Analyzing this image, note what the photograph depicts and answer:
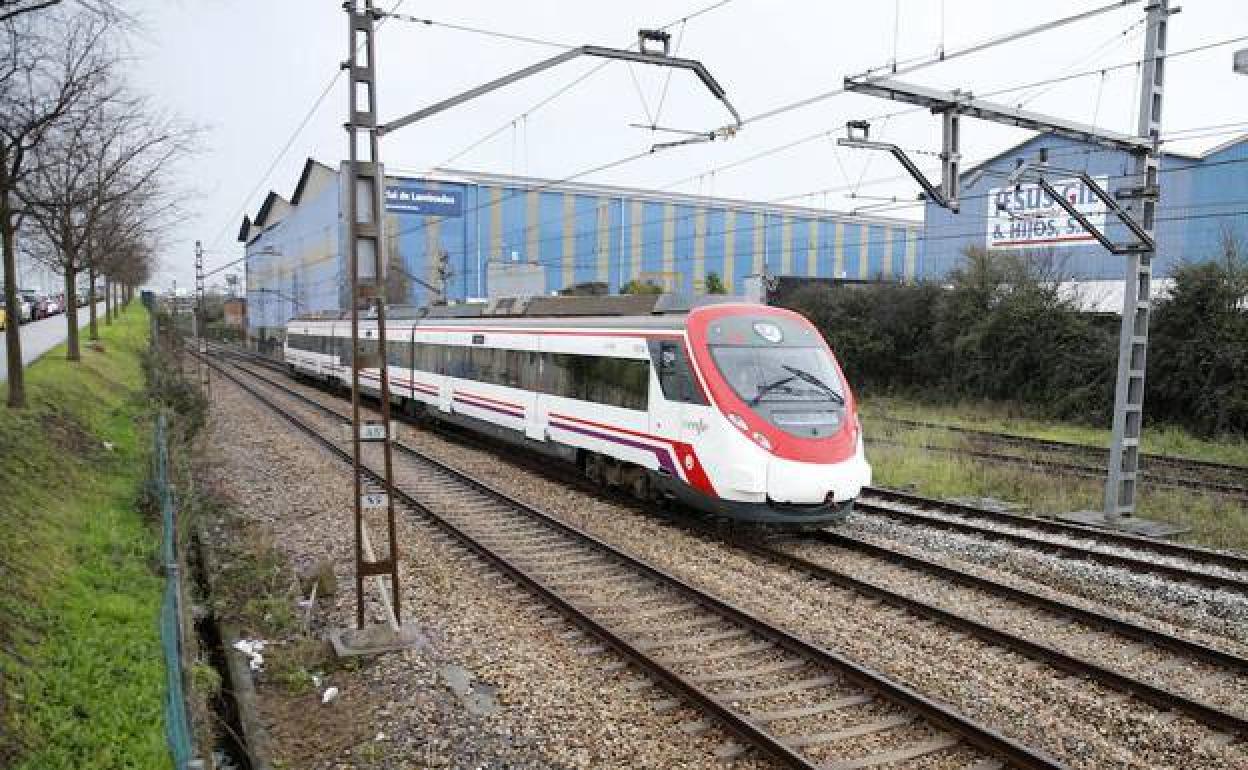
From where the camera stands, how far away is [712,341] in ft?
35.0

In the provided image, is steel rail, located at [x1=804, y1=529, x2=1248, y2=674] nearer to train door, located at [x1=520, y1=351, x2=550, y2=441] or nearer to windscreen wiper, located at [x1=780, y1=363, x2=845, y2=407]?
windscreen wiper, located at [x1=780, y1=363, x2=845, y2=407]

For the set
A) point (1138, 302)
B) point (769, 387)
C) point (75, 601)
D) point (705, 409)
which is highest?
point (1138, 302)

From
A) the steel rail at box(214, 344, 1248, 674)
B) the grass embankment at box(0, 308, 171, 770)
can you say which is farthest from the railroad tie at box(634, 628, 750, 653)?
the grass embankment at box(0, 308, 171, 770)

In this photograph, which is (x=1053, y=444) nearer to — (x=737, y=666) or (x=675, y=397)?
(x=675, y=397)

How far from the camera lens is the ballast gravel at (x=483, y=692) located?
554 centimetres

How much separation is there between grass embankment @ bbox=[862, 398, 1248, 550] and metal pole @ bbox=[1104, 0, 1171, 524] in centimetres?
105

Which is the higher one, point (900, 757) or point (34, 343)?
point (34, 343)

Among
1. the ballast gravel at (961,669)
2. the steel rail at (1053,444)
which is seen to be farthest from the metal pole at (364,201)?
the steel rail at (1053,444)

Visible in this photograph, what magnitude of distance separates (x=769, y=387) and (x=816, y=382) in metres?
0.75

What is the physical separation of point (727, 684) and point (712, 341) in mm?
4924

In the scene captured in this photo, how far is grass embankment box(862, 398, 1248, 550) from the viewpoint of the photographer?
12.8 meters

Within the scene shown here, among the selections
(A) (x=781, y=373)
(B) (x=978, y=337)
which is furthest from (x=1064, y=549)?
(B) (x=978, y=337)

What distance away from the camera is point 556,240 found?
53.6 metres

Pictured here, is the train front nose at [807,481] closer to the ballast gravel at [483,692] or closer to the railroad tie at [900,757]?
the ballast gravel at [483,692]
